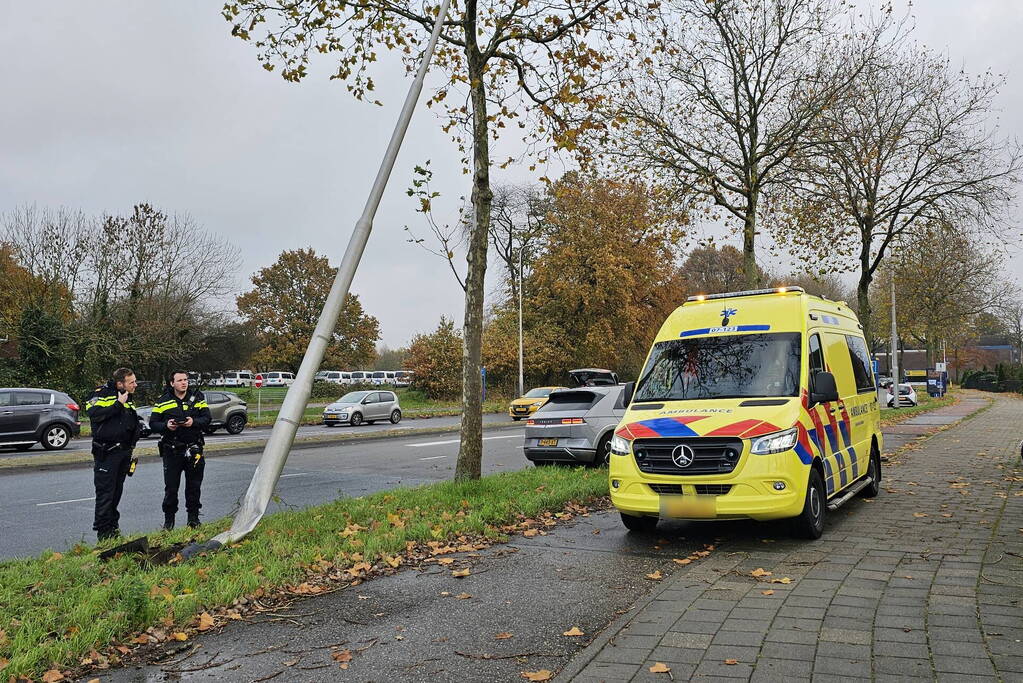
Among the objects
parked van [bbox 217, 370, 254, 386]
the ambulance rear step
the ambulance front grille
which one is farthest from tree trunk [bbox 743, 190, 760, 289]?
parked van [bbox 217, 370, 254, 386]

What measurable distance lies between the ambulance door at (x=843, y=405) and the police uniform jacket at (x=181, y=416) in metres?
6.77

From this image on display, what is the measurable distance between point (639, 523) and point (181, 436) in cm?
507

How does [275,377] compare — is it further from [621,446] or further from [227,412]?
[621,446]

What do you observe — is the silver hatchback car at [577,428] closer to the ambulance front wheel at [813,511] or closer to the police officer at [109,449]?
the ambulance front wheel at [813,511]

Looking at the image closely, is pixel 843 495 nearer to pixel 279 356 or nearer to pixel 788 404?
pixel 788 404

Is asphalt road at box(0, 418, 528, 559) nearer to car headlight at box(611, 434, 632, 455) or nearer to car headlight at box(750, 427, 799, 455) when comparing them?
car headlight at box(611, 434, 632, 455)

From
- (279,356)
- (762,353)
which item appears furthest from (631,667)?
(279,356)

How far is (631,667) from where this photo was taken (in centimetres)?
445

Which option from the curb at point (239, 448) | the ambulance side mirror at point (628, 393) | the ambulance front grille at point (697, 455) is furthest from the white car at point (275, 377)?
the ambulance front grille at point (697, 455)

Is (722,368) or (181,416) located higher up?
(722,368)

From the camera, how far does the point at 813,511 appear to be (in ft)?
25.1

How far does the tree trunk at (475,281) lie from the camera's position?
10.4m

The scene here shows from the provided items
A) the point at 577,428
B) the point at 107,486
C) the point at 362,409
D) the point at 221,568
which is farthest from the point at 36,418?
the point at 221,568

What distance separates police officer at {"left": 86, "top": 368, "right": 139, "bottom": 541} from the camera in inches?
337
